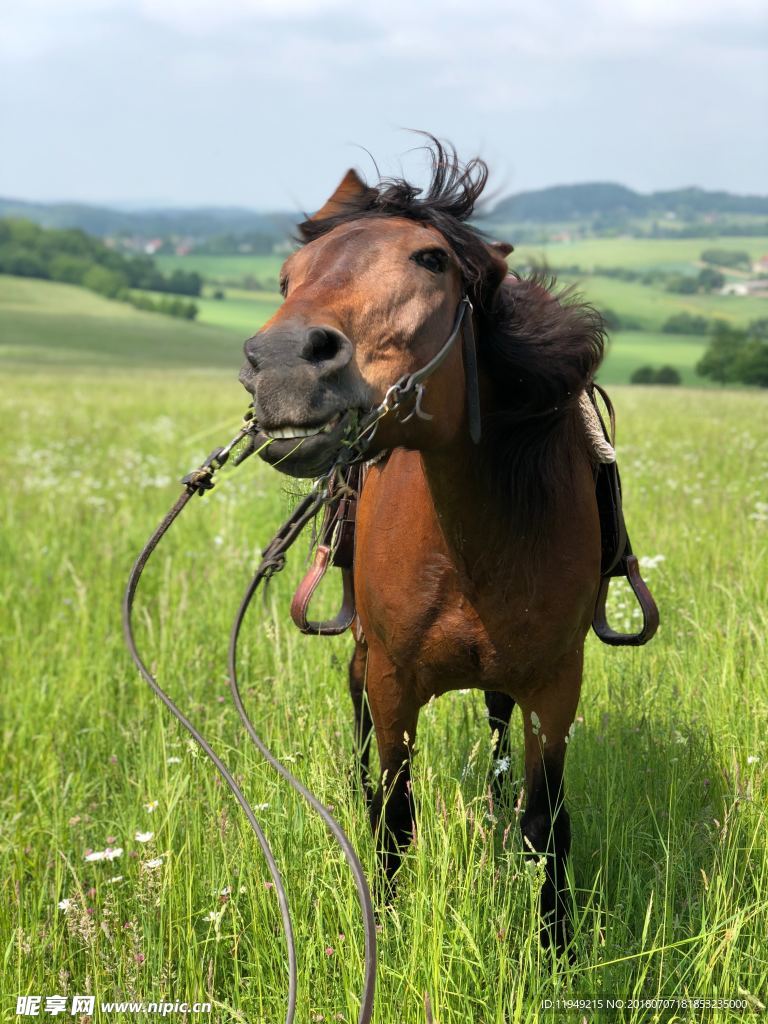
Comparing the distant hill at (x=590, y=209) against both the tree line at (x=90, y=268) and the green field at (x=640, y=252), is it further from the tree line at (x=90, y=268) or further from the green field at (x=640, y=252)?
the tree line at (x=90, y=268)

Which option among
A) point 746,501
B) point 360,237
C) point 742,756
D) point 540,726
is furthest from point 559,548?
point 746,501

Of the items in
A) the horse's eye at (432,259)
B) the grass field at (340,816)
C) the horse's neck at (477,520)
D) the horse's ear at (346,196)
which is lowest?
the grass field at (340,816)

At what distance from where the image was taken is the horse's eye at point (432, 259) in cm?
242

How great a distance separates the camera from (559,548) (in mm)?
3027

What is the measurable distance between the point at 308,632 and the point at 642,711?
1468mm

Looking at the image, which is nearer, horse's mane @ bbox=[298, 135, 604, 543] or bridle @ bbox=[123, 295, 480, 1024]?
bridle @ bbox=[123, 295, 480, 1024]

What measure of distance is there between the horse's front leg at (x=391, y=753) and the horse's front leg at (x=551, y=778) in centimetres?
38

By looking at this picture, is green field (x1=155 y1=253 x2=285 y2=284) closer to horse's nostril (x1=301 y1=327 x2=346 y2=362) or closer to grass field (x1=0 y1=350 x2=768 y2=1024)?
grass field (x1=0 y1=350 x2=768 y2=1024)

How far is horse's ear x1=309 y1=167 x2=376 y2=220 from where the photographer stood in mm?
2730

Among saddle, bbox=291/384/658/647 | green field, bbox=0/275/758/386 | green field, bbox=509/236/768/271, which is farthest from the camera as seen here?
green field, bbox=0/275/758/386

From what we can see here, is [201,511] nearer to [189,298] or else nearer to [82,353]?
[82,353]

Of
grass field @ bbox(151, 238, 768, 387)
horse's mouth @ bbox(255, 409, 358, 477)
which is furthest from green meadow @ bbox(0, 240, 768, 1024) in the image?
grass field @ bbox(151, 238, 768, 387)

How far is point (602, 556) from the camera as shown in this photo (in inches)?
144

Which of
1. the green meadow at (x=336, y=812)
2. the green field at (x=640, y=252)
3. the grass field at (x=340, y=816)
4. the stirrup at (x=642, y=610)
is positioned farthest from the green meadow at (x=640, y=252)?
the stirrup at (x=642, y=610)
